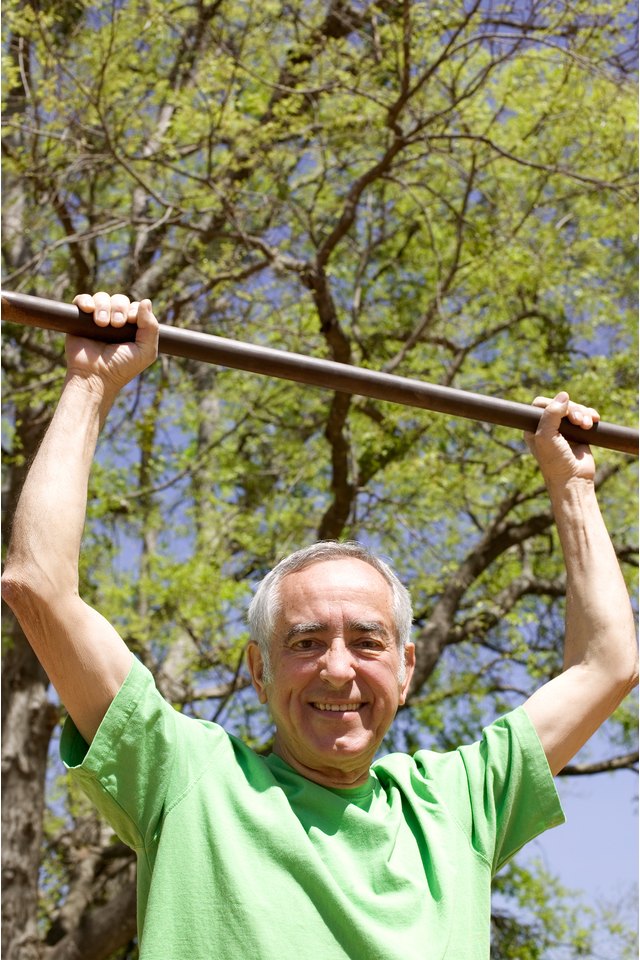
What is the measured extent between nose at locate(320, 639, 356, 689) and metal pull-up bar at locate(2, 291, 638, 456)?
0.54 meters

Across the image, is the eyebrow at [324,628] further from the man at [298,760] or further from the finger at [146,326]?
the finger at [146,326]

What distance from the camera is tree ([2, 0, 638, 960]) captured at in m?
7.18

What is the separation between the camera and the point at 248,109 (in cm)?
815

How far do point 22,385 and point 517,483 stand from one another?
128 inches

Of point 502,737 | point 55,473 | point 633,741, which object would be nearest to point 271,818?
point 502,737

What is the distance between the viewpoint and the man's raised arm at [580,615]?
2109mm

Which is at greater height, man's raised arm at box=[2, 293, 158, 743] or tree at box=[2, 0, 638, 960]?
tree at box=[2, 0, 638, 960]

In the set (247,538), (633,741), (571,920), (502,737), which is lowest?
(502,737)

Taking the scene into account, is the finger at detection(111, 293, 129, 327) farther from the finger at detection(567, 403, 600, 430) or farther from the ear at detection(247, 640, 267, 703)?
the finger at detection(567, 403, 600, 430)

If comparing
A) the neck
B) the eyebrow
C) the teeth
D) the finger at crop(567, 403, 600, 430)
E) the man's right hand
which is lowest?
the neck

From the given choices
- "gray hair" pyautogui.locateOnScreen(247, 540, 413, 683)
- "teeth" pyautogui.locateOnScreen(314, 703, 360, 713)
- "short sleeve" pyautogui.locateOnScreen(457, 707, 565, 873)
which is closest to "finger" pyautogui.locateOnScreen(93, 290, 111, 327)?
"gray hair" pyautogui.locateOnScreen(247, 540, 413, 683)

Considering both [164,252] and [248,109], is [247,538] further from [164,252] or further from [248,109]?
[248,109]

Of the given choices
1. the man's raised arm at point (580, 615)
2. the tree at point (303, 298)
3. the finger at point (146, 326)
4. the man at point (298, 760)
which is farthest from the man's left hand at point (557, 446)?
the tree at point (303, 298)

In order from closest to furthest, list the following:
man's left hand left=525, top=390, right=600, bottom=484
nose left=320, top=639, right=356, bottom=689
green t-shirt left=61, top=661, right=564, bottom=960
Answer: green t-shirt left=61, top=661, right=564, bottom=960
nose left=320, top=639, right=356, bottom=689
man's left hand left=525, top=390, right=600, bottom=484
